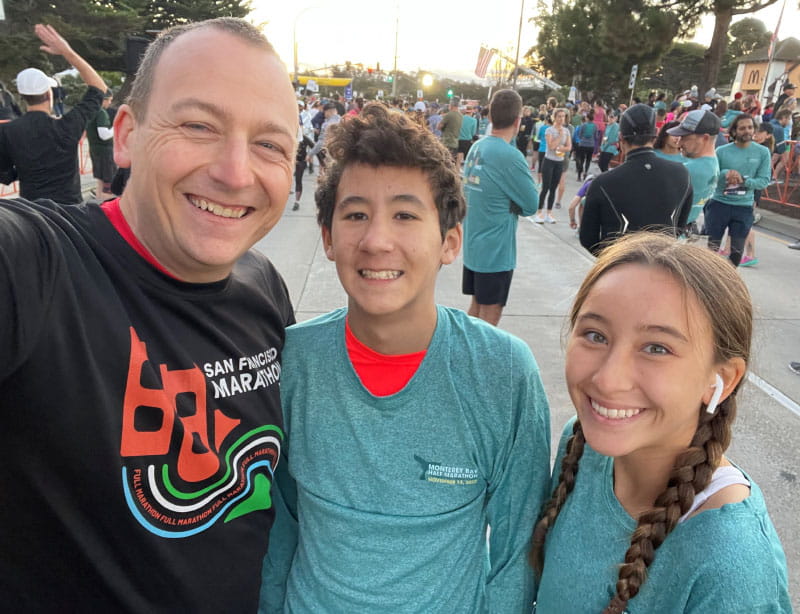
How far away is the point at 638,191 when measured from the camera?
418 centimetres

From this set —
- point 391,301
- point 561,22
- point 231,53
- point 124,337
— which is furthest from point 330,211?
point 561,22

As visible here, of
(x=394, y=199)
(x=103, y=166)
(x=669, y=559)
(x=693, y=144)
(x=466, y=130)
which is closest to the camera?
(x=669, y=559)

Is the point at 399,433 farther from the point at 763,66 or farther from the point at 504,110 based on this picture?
the point at 763,66

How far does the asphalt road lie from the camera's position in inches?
130

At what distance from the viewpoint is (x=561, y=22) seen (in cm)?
4209

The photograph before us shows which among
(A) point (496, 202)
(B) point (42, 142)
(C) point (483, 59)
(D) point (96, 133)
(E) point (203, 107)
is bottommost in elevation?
(D) point (96, 133)

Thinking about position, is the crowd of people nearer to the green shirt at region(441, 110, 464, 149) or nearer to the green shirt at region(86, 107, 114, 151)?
the green shirt at region(86, 107, 114, 151)

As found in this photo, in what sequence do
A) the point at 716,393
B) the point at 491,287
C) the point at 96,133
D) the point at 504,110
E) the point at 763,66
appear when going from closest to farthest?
the point at 716,393 < the point at 491,287 < the point at 504,110 < the point at 96,133 < the point at 763,66

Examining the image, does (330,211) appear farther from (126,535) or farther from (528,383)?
(126,535)

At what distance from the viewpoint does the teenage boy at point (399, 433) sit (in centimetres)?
138

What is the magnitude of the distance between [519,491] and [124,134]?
1354mm

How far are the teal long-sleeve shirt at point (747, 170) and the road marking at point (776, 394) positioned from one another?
2594 millimetres

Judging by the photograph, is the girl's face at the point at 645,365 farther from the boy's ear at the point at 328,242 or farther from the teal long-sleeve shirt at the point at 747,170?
the teal long-sleeve shirt at the point at 747,170

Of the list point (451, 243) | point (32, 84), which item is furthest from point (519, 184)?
point (32, 84)
